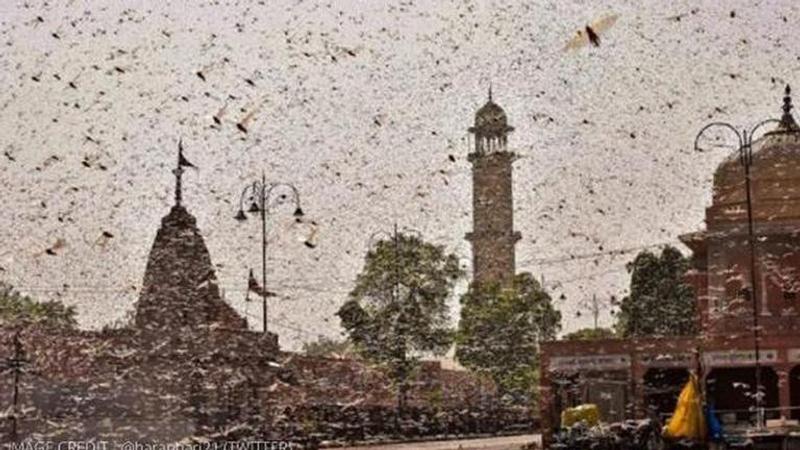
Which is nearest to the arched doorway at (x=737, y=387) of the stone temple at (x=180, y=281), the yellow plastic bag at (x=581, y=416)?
the yellow plastic bag at (x=581, y=416)

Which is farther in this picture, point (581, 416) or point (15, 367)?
point (581, 416)

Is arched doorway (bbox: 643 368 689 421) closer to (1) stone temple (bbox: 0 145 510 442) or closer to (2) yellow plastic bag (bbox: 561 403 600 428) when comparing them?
(2) yellow plastic bag (bbox: 561 403 600 428)

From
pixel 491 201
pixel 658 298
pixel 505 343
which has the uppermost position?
pixel 491 201

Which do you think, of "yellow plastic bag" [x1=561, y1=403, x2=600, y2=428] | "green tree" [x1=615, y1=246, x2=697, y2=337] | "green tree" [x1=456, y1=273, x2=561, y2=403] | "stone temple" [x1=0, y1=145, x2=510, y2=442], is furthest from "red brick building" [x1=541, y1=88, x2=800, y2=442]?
"green tree" [x1=615, y1=246, x2=697, y2=337]

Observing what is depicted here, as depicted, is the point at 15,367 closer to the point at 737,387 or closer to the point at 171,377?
the point at 171,377

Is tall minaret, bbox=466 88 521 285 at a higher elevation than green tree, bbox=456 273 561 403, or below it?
higher

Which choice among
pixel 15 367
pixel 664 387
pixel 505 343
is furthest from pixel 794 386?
pixel 15 367
